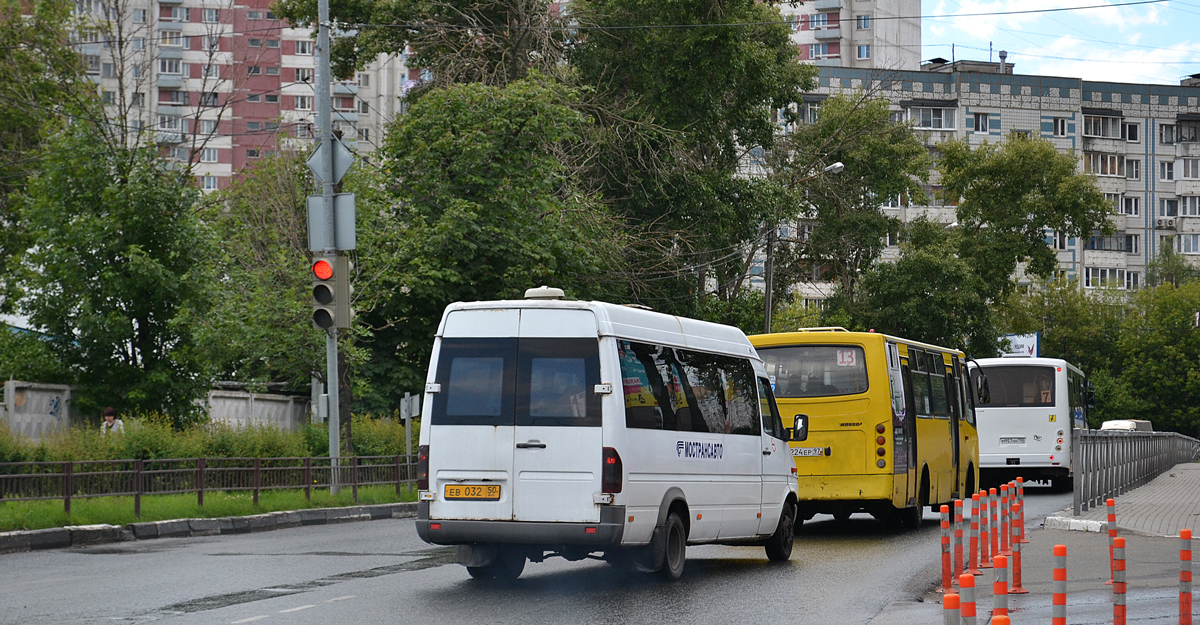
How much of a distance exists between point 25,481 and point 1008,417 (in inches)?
828

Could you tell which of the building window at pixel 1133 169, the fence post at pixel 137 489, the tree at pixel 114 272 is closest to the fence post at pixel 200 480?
the fence post at pixel 137 489

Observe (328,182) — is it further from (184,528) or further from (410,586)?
(410,586)

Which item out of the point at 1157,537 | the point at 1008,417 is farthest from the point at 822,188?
the point at 1157,537

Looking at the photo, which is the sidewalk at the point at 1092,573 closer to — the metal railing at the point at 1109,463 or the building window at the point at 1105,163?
the metal railing at the point at 1109,463

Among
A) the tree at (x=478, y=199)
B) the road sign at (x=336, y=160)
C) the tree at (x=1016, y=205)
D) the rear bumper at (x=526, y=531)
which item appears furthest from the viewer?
the tree at (x=1016, y=205)

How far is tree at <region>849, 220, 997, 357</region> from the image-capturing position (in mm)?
52406

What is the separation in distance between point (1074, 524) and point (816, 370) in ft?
13.0

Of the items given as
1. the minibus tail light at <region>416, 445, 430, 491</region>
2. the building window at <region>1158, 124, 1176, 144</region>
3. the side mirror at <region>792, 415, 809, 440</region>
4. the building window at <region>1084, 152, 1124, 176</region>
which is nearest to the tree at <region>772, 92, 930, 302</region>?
the side mirror at <region>792, 415, 809, 440</region>

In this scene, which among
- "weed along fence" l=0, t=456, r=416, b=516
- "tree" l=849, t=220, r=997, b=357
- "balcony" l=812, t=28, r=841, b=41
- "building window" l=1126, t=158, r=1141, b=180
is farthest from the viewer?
"balcony" l=812, t=28, r=841, b=41

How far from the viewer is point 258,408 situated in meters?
35.4

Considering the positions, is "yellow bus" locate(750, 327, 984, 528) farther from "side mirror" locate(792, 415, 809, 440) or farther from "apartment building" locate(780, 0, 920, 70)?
"apartment building" locate(780, 0, 920, 70)

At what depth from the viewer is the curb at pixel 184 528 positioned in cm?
1620

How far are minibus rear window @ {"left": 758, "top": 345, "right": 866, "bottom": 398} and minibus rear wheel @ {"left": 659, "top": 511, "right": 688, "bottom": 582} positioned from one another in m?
6.66

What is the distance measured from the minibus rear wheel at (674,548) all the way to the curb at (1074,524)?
787cm
